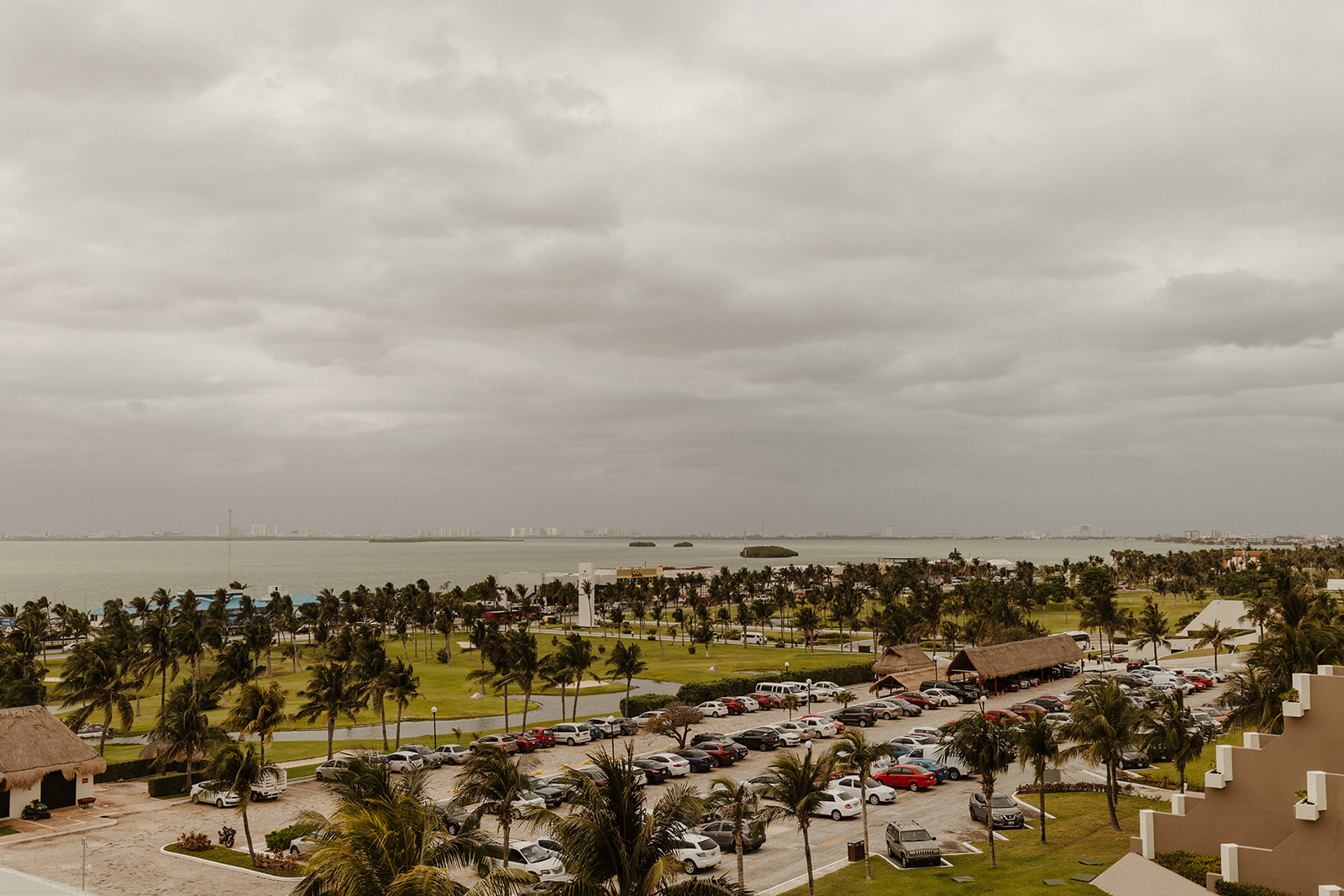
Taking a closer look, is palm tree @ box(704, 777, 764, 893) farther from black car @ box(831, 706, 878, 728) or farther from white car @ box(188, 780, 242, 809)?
black car @ box(831, 706, 878, 728)

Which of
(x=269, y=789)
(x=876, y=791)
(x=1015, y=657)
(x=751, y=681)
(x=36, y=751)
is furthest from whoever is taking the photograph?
(x=1015, y=657)

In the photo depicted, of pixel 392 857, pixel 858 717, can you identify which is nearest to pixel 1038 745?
pixel 392 857

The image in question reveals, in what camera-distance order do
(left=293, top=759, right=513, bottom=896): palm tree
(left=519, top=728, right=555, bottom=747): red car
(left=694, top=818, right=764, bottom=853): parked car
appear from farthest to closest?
(left=519, top=728, right=555, bottom=747): red car
(left=694, top=818, right=764, bottom=853): parked car
(left=293, top=759, right=513, bottom=896): palm tree

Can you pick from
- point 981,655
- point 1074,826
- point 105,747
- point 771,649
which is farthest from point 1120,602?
point 105,747

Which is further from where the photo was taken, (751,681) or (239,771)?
(751,681)

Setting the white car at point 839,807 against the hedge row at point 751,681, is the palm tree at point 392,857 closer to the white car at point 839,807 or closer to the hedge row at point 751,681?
the white car at point 839,807

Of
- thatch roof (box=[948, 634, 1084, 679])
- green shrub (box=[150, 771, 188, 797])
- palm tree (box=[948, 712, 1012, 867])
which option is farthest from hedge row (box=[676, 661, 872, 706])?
palm tree (box=[948, 712, 1012, 867])

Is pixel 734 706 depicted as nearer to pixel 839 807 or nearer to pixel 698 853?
pixel 839 807
